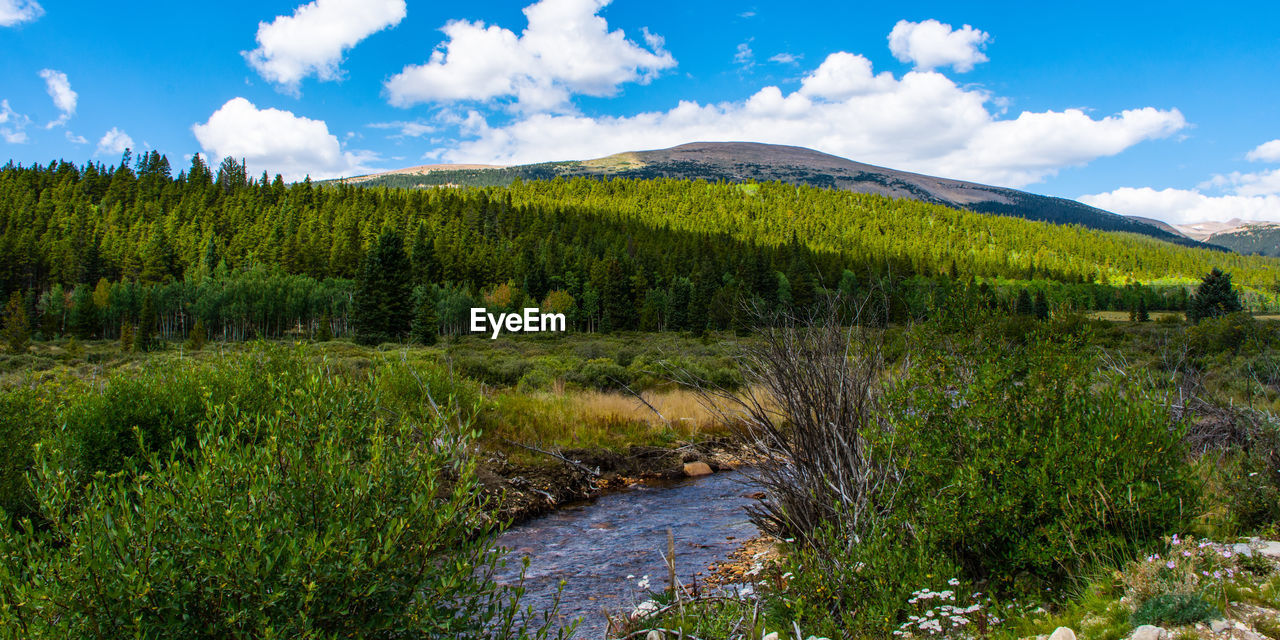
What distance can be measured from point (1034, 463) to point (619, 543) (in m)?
6.39

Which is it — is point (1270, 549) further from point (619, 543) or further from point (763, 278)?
point (763, 278)

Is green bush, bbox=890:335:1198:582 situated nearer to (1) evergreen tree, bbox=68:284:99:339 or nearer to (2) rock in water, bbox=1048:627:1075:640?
(2) rock in water, bbox=1048:627:1075:640

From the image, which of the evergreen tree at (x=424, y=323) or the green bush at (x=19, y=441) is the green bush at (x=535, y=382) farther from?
the evergreen tree at (x=424, y=323)

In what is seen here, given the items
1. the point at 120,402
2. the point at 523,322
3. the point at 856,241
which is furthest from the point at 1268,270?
the point at 120,402

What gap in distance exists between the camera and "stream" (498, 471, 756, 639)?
7.85 m

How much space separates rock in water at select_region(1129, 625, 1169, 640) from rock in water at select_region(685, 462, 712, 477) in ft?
38.3

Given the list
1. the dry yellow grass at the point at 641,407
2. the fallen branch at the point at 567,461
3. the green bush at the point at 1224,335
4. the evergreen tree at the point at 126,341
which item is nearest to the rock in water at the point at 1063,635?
the fallen branch at the point at 567,461

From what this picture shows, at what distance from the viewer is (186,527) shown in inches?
117

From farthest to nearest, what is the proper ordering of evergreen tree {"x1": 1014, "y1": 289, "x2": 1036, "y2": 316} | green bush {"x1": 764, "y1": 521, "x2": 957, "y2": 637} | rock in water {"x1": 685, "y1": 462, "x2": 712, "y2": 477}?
rock in water {"x1": 685, "y1": 462, "x2": 712, "y2": 477}, evergreen tree {"x1": 1014, "y1": 289, "x2": 1036, "y2": 316}, green bush {"x1": 764, "y1": 521, "x2": 957, "y2": 637}

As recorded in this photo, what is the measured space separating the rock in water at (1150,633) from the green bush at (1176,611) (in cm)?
14

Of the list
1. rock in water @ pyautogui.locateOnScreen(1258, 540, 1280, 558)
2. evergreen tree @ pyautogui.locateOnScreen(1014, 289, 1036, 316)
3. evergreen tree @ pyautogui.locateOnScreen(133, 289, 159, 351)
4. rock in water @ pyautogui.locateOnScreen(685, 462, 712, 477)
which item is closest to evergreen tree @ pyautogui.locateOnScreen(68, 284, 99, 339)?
evergreen tree @ pyautogui.locateOnScreen(133, 289, 159, 351)

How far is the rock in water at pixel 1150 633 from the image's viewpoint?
3.68 metres

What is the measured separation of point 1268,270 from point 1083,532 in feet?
727

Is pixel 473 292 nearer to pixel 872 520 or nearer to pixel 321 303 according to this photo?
pixel 321 303
